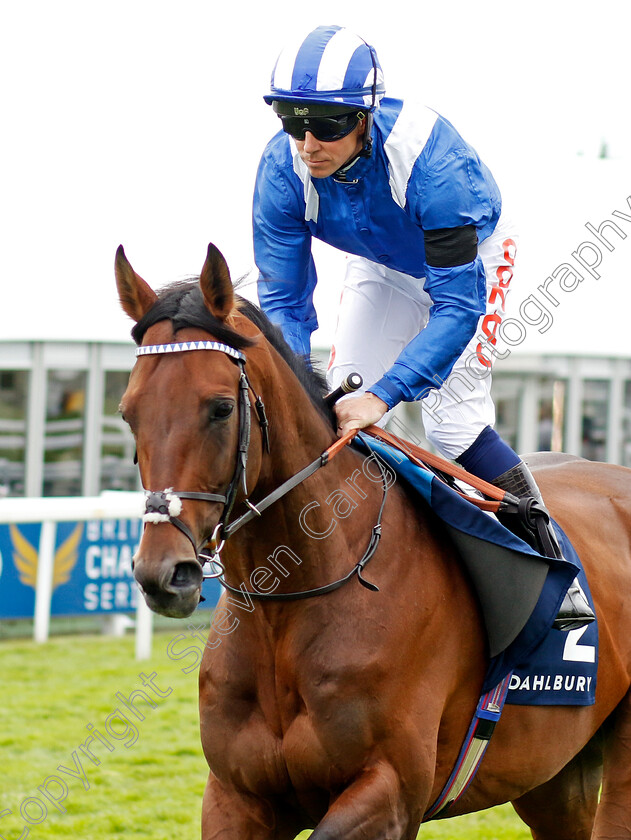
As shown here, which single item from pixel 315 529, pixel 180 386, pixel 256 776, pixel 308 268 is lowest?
pixel 256 776

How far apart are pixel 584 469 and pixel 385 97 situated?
1654mm

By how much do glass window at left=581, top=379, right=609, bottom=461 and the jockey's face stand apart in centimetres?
893

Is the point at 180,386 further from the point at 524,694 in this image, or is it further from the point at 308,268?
the point at 524,694

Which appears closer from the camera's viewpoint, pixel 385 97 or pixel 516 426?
pixel 385 97

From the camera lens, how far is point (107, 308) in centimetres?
948

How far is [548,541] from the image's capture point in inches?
125

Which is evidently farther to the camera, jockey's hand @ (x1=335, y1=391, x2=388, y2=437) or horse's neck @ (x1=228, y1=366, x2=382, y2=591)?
jockey's hand @ (x1=335, y1=391, x2=388, y2=437)

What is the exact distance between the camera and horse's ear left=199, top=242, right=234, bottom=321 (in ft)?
8.14

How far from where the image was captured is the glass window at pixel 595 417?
38.0 ft

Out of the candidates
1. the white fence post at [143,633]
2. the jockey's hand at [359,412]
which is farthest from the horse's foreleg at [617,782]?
the white fence post at [143,633]

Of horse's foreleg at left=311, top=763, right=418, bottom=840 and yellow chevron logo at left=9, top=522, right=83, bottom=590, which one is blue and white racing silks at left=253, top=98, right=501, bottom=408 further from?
yellow chevron logo at left=9, top=522, right=83, bottom=590

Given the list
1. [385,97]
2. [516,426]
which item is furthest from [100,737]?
[516,426]

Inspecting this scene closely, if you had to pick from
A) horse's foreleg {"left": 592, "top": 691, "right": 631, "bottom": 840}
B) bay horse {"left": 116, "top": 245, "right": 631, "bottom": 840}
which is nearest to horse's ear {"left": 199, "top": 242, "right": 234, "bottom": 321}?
bay horse {"left": 116, "top": 245, "right": 631, "bottom": 840}

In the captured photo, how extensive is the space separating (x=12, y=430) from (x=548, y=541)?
6.91 meters
